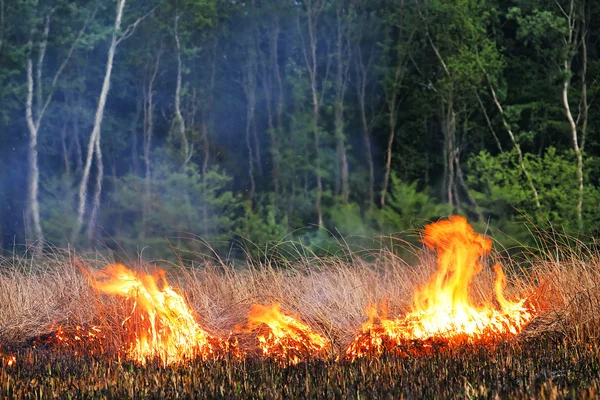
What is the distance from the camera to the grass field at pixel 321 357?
15.8ft

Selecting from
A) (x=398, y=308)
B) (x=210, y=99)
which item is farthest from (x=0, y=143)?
(x=398, y=308)

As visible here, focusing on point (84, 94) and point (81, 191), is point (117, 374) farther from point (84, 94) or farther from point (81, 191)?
point (84, 94)

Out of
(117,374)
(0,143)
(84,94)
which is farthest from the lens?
(84,94)

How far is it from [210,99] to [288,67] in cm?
268

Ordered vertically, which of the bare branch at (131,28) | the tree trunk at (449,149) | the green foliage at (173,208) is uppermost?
the bare branch at (131,28)

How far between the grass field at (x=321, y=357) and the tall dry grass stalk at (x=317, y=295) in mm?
15

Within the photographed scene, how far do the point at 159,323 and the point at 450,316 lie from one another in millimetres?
2355

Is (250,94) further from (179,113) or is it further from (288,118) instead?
(179,113)

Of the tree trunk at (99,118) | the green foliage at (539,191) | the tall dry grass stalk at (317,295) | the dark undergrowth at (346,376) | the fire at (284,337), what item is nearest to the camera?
the dark undergrowth at (346,376)

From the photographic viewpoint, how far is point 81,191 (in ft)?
78.2

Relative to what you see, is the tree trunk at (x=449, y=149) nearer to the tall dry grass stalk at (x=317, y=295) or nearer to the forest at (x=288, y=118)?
the forest at (x=288, y=118)

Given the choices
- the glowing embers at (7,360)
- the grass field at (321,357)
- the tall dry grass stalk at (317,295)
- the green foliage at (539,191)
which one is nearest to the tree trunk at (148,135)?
the green foliage at (539,191)

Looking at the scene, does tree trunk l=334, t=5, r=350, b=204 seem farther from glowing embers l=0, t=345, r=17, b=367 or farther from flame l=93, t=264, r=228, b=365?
glowing embers l=0, t=345, r=17, b=367

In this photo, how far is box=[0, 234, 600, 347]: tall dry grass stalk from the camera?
731 cm
